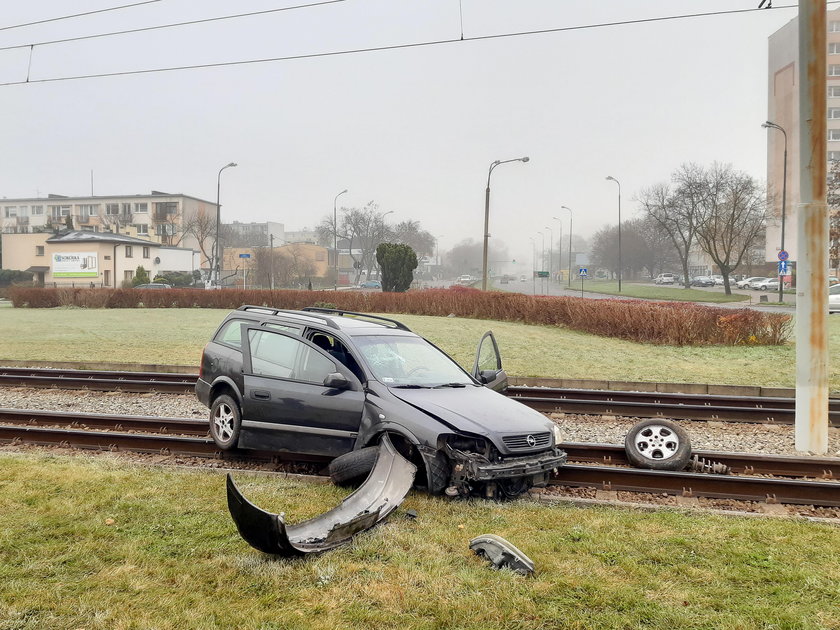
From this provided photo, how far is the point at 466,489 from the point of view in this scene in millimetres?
6457

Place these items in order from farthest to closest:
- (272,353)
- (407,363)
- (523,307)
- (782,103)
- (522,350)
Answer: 1. (782,103)
2. (523,307)
3. (522,350)
4. (272,353)
5. (407,363)

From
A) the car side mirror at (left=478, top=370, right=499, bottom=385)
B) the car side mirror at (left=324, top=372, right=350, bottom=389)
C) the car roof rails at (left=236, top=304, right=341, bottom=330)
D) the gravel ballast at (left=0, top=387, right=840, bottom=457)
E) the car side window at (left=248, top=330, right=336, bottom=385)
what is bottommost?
the gravel ballast at (left=0, top=387, right=840, bottom=457)

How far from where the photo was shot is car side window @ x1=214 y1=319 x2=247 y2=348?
28.1 ft

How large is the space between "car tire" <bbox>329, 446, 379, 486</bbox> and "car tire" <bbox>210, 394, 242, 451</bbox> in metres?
1.68

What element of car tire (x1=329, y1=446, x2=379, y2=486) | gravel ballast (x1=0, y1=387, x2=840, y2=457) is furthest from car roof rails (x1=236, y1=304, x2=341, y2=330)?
gravel ballast (x1=0, y1=387, x2=840, y2=457)

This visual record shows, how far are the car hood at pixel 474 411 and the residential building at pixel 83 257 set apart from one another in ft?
211

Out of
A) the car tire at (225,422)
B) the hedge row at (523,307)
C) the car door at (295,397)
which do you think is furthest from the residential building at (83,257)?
the car door at (295,397)

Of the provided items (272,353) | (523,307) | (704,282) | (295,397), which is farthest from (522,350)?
(704,282)

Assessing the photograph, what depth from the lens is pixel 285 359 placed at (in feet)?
25.8

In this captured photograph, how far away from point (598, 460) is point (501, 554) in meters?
3.85

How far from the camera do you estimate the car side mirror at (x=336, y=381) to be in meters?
7.13

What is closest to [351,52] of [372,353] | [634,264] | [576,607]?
[372,353]

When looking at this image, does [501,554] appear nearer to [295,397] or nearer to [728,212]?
[295,397]

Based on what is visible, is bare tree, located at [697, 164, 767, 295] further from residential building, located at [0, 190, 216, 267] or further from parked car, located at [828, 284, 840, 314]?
residential building, located at [0, 190, 216, 267]
